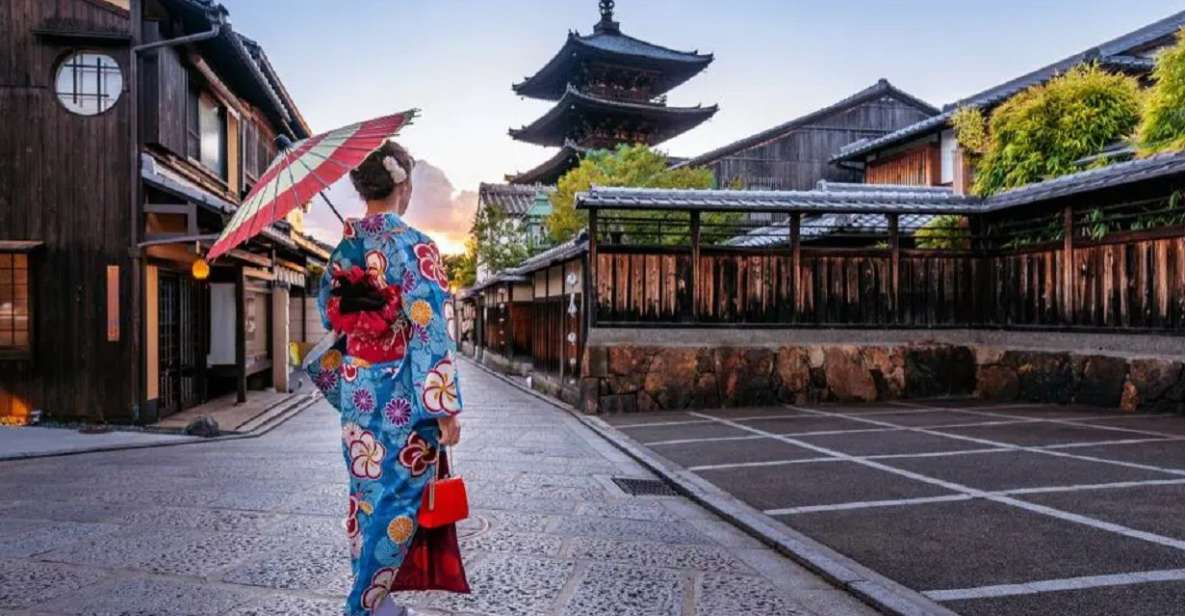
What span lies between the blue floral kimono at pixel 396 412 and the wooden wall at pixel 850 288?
11859 millimetres

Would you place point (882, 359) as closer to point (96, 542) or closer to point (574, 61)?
point (96, 542)

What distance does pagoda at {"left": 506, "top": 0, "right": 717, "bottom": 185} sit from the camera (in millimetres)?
37250

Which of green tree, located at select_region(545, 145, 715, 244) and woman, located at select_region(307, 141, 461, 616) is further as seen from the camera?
green tree, located at select_region(545, 145, 715, 244)

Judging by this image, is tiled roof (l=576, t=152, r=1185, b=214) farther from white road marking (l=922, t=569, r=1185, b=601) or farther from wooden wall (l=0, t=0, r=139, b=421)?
white road marking (l=922, t=569, r=1185, b=601)

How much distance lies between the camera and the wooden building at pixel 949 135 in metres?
20.4

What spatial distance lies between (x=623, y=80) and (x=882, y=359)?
86.3 ft

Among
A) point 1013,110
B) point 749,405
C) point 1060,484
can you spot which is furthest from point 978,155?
point 1060,484

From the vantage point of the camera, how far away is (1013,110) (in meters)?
19.0

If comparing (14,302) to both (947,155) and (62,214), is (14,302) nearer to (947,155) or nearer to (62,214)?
(62,214)

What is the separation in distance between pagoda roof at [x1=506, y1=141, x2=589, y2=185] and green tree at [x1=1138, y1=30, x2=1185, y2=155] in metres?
25.2

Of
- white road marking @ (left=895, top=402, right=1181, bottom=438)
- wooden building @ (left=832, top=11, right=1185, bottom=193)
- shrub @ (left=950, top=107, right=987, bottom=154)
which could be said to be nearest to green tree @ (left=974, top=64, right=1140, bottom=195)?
wooden building @ (left=832, top=11, right=1185, bottom=193)

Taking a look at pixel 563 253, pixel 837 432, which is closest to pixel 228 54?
pixel 563 253

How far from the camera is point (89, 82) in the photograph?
1279cm

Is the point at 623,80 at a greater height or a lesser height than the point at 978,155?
greater
